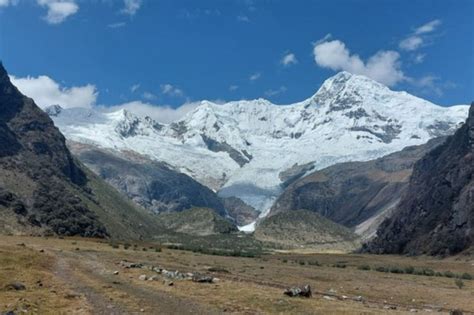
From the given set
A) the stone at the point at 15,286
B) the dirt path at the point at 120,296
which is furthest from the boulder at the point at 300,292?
the stone at the point at 15,286

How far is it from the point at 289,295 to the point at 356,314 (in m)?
9.40

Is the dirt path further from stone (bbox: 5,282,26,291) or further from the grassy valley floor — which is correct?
stone (bbox: 5,282,26,291)

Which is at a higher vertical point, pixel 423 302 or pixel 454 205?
pixel 454 205

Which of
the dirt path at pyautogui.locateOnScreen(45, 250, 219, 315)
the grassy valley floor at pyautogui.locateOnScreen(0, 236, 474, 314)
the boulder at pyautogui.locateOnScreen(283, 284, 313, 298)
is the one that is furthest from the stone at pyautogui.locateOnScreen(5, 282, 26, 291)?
the boulder at pyautogui.locateOnScreen(283, 284, 313, 298)

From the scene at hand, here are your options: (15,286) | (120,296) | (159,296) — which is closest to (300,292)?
(159,296)

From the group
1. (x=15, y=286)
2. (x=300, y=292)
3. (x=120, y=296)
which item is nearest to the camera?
(x=120, y=296)

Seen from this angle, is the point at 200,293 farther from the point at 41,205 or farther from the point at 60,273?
the point at 41,205

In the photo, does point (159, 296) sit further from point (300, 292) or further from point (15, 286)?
point (300, 292)

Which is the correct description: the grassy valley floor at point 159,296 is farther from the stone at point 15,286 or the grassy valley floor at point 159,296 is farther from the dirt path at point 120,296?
the stone at point 15,286

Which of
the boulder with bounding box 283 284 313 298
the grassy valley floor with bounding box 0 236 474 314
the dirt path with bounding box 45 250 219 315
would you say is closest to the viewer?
the dirt path with bounding box 45 250 219 315

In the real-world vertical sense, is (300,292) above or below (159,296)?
above

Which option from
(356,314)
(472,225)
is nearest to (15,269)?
(356,314)

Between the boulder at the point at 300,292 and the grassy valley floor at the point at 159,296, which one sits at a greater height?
the boulder at the point at 300,292

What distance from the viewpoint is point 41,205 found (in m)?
187
